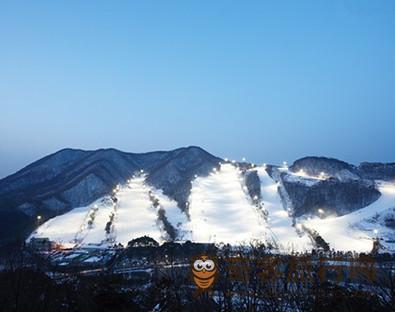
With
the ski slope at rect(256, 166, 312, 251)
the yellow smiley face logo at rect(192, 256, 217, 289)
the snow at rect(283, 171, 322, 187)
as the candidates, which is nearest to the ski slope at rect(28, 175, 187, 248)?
the ski slope at rect(256, 166, 312, 251)

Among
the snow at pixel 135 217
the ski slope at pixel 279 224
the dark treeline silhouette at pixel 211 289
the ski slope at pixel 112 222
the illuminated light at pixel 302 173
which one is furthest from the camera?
the illuminated light at pixel 302 173

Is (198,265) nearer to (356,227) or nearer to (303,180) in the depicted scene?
(356,227)

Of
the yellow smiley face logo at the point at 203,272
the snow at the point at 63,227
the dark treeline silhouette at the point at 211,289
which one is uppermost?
the yellow smiley face logo at the point at 203,272

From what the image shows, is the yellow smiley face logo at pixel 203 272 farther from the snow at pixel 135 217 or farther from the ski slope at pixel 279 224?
the snow at pixel 135 217

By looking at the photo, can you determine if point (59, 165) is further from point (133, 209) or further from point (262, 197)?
point (262, 197)

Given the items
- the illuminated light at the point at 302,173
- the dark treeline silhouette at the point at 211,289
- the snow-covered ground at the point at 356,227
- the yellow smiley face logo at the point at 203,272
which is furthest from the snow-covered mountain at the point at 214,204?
the yellow smiley face logo at the point at 203,272

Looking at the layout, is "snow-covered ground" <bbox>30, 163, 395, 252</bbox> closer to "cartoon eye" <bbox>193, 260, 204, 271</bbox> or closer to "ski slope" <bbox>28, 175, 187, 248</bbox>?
"ski slope" <bbox>28, 175, 187, 248</bbox>

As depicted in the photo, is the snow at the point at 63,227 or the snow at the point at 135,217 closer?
the snow at the point at 135,217
